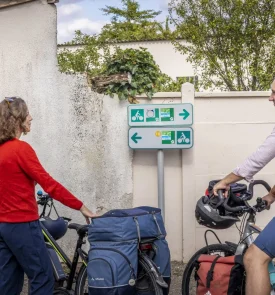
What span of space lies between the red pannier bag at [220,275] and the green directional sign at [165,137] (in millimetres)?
2550

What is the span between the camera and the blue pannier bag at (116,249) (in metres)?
4.89

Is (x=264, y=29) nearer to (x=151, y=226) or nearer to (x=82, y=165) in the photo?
(x=82, y=165)

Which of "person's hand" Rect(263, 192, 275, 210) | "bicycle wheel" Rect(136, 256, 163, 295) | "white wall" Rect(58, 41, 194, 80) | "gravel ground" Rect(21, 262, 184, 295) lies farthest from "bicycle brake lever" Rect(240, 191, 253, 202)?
"white wall" Rect(58, 41, 194, 80)

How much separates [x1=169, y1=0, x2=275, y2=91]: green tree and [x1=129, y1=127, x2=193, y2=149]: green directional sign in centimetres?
1195

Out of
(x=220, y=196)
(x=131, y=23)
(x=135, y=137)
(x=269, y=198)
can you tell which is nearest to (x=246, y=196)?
(x=269, y=198)

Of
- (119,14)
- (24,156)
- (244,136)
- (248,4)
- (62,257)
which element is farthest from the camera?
(119,14)

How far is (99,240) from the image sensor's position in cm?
505

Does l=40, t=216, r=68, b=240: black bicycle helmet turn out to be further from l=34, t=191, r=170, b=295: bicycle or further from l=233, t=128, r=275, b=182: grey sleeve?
l=233, t=128, r=275, b=182: grey sleeve

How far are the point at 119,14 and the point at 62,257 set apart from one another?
48.1 metres

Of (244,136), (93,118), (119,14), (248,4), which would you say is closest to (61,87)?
(93,118)

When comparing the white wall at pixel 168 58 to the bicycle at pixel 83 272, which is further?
the white wall at pixel 168 58

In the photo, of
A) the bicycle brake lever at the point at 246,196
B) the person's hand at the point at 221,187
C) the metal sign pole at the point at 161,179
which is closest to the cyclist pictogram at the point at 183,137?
the metal sign pole at the point at 161,179

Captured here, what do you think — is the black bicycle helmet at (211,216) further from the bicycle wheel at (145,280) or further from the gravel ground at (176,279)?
the gravel ground at (176,279)

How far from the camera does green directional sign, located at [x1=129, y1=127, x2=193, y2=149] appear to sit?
7.49 metres
